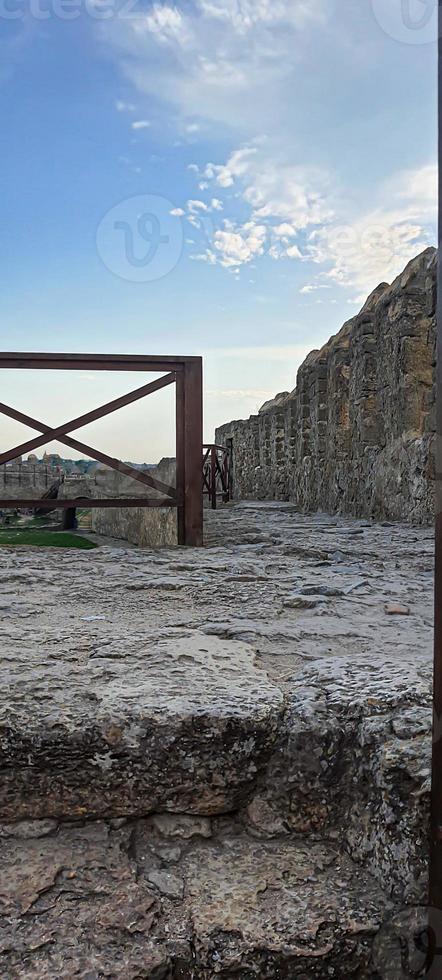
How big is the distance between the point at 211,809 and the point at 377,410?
17.6 ft

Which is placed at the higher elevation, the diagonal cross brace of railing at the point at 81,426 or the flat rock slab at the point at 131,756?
the diagonal cross brace of railing at the point at 81,426

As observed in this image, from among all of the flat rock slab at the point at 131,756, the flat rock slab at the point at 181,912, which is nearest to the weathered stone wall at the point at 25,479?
the flat rock slab at the point at 131,756

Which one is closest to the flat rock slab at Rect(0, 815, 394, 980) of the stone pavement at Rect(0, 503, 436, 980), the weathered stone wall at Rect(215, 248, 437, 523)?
the stone pavement at Rect(0, 503, 436, 980)

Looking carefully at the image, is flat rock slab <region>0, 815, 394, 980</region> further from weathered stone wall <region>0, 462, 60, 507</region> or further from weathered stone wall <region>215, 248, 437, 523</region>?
weathered stone wall <region>0, 462, 60, 507</region>

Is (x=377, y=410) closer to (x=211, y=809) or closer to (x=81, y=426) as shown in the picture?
(x=81, y=426)

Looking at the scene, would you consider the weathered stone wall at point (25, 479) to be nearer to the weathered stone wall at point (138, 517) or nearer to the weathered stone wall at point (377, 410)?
the weathered stone wall at point (138, 517)

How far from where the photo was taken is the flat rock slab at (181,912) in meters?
0.90

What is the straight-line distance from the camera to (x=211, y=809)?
1.13 m

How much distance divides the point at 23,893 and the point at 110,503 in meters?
2.74

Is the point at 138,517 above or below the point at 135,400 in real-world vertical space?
below

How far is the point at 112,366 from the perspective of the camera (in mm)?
3490

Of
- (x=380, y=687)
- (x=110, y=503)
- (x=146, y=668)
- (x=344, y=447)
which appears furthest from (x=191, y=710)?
(x=344, y=447)

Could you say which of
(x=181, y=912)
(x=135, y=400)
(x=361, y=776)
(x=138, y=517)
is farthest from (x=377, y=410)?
(x=181, y=912)

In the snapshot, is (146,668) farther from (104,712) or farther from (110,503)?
(110,503)
